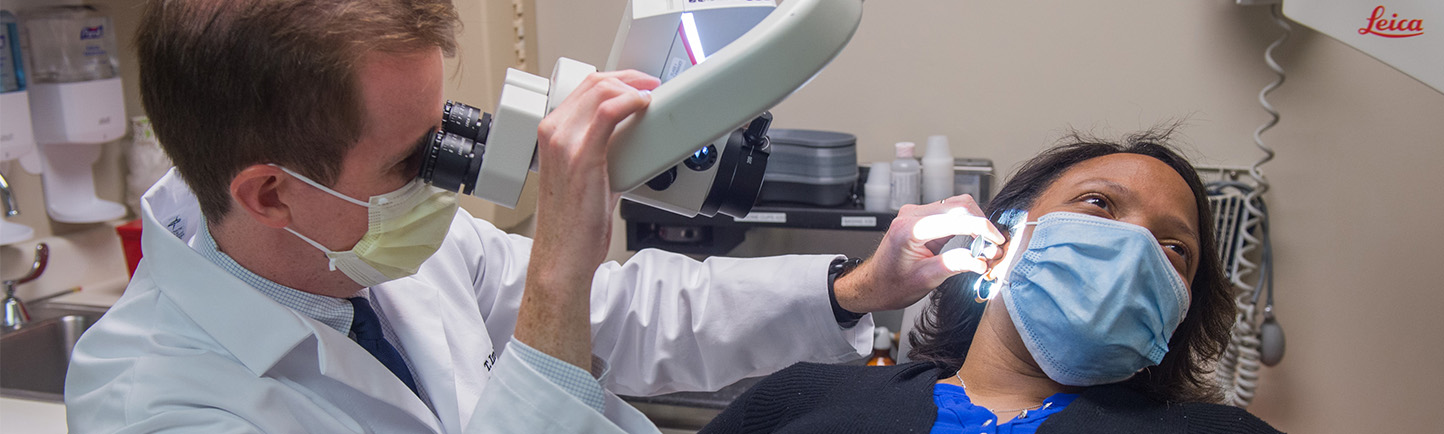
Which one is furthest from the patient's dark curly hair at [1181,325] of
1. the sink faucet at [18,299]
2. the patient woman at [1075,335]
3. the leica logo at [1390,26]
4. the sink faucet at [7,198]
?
the sink faucet at [18,299]

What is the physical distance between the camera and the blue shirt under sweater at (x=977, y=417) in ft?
3.92

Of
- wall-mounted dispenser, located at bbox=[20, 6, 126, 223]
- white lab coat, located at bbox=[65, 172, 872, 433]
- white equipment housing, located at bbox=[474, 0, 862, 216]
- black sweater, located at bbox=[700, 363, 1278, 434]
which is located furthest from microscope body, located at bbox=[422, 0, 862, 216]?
wall-mounted dispenser, located at bbox=[20, 6, 126, 223]

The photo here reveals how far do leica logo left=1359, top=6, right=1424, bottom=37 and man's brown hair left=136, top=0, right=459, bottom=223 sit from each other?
144 cm

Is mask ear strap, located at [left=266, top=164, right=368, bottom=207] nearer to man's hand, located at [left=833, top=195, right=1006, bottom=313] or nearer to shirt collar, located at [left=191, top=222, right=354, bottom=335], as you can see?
shirt collar, located at [left=191, top=222, right=354, bottom=335]

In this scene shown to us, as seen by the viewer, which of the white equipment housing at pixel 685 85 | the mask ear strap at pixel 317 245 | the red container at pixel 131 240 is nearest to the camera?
the white equipment housing at pixel 685 85

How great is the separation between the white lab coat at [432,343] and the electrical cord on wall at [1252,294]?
144 cm

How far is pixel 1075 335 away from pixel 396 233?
834mm

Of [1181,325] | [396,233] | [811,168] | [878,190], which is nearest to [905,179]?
[878,190]

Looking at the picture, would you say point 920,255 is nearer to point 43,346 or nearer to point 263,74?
point 263,74

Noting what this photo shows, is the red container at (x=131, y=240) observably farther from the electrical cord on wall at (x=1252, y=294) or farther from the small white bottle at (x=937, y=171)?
the electrical cord on wall at (x=1252, y=294)

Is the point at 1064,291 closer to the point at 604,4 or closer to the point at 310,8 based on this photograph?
the point at 310,8

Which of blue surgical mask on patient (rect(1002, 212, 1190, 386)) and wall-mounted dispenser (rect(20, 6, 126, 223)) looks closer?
blue surgical mask on patient (rect(1002, 212, 1190, 386))

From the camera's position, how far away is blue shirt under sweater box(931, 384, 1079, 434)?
47.1 inches

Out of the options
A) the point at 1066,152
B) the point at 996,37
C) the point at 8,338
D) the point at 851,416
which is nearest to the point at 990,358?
the point at 851,416
